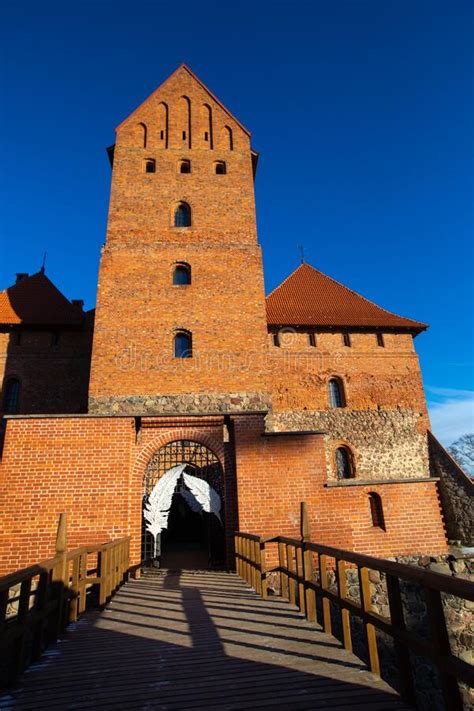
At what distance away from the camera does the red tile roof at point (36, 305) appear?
1700cm

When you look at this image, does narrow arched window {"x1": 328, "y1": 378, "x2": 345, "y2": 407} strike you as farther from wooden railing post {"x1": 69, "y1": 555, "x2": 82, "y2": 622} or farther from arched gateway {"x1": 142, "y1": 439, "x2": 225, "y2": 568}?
wooden railing post {"x1": 69, "y1": 555, "x2": 82, "y2": 622}

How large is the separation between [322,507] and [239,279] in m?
7.09

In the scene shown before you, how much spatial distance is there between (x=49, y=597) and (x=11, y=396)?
518 inches

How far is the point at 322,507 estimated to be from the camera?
9.03m

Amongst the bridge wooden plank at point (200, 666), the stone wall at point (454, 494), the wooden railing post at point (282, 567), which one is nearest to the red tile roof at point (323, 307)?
the stone wall at point (454, 494)

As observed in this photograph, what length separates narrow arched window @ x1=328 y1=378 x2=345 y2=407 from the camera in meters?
17.3

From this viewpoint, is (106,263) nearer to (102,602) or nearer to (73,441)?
(73,441)

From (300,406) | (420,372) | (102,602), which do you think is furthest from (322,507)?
(420,372)

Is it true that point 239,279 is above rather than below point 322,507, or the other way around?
above

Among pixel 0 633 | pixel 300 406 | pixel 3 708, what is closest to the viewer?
pixel 3 708

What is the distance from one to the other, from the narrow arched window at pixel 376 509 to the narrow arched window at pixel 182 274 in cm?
795

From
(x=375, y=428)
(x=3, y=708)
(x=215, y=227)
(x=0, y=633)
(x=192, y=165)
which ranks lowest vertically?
(x=3, y=708)

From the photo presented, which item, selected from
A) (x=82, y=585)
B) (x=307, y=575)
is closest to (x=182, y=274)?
(x=82, y=585)

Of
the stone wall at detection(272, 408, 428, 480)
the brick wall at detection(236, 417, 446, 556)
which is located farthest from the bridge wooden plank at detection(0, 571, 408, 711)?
the stone wall at detection(272, 408, 428, 480)
